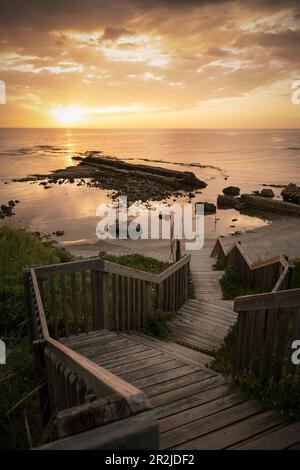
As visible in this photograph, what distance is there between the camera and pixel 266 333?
3.82 meters

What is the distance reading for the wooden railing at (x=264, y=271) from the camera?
7.80 meters

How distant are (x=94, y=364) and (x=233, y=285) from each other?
9032mm

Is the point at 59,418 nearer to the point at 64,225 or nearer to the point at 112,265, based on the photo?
the point at 112,265

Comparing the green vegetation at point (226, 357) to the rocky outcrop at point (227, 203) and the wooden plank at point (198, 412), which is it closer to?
the wooden plank at point (198, 412)

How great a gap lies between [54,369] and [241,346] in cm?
229

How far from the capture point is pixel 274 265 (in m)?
9.06

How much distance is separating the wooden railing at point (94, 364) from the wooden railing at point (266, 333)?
2.07 m

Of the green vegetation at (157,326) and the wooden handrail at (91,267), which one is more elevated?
the wooden handrail at (91,267)

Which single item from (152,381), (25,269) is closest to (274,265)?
(152,381)

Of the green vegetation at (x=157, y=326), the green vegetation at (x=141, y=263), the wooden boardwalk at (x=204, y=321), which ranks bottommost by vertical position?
the green vegetation at (x=141, y=263)

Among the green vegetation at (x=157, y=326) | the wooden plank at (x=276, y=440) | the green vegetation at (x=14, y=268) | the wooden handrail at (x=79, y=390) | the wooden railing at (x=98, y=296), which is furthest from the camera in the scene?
the green vegetation at (x=157, y=326)

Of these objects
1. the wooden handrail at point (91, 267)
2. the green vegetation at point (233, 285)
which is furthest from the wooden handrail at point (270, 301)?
the green vegetation at point (233, 285)
